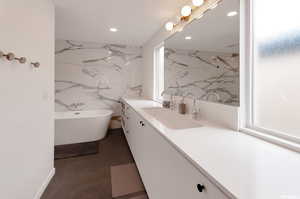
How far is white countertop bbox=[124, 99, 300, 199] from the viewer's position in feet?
1.68

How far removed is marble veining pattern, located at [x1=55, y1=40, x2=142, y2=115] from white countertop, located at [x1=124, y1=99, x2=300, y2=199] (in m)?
3.28

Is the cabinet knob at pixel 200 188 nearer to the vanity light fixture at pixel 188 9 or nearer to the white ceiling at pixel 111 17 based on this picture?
the vanity light fixture at pixel 188 9

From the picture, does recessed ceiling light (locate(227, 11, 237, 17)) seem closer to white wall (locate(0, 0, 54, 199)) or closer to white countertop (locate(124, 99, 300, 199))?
white countertop (locate(124, 99, 300, 199))

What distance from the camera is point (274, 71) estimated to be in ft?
3.33

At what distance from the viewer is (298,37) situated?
87 cm

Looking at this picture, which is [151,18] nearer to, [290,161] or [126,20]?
[126,20]

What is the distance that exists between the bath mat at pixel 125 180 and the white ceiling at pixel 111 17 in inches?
92.7

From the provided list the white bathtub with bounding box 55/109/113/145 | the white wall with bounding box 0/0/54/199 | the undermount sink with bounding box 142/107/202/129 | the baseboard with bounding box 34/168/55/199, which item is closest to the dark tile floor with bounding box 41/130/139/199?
the baseboard with bounding box 34/168/55/199

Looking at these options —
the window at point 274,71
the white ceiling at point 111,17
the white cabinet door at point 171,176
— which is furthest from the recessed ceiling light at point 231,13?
the white cabinet door at point 171,176

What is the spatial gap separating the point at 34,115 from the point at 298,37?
2282 mm

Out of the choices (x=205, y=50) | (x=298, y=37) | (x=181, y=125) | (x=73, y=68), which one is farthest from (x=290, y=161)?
(x=73, y=68)

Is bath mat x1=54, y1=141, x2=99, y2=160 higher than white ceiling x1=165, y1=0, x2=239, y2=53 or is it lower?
lower

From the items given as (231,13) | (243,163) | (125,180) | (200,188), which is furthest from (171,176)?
(231,13)

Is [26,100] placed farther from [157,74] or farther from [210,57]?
[157,74]
